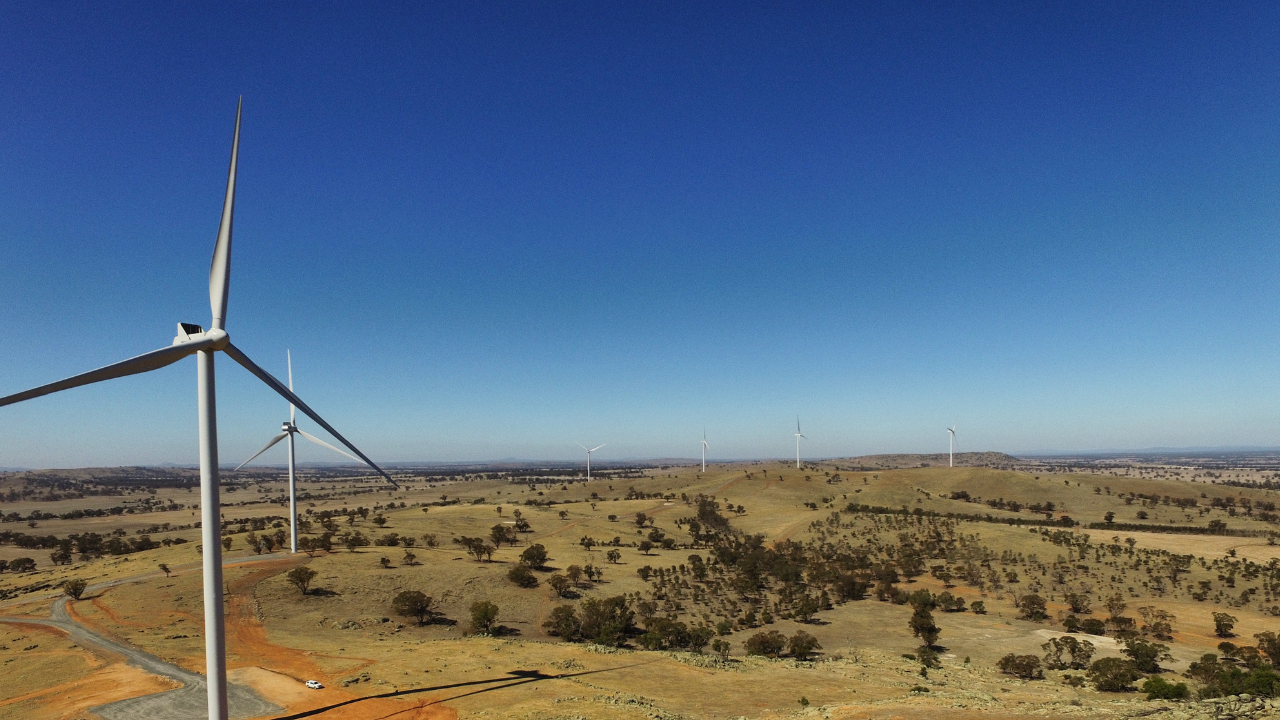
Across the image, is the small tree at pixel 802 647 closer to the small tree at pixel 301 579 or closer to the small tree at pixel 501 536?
the small tree at pixel 301 579

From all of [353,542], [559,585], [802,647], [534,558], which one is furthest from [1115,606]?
[353,542]

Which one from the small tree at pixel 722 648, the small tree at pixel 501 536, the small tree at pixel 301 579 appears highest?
the small tree at pixel 301 579

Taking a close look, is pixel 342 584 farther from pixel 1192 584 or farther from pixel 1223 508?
pixel 1223 508

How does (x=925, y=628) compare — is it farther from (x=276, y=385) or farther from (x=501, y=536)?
(x=501, y=536)

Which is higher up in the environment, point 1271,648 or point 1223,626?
point 1271,648

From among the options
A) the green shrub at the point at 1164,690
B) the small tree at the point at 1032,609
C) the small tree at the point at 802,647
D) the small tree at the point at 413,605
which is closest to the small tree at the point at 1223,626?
the small tree at the point at 1032,609
